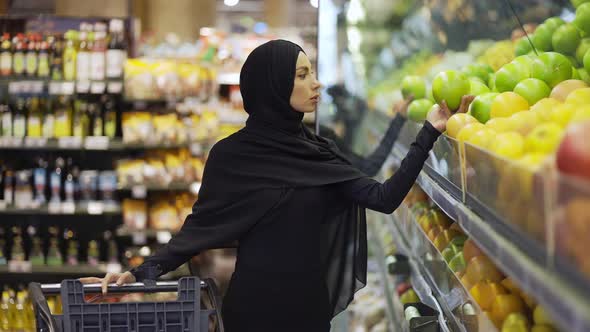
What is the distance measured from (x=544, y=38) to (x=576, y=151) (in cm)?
150

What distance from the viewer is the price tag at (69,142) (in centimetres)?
582

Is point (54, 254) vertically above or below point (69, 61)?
below

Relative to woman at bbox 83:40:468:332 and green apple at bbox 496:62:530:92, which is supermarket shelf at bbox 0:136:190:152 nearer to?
woman at bbox 83:40:468:332

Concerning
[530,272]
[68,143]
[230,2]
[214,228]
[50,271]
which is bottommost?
[50,271]

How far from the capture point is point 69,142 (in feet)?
19.1

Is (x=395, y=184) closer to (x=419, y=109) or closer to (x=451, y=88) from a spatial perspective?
(x=451, y=88)

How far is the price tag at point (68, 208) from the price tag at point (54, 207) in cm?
3

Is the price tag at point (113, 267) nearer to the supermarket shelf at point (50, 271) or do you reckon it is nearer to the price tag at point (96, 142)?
the supermarket shelf at point (50, 271)

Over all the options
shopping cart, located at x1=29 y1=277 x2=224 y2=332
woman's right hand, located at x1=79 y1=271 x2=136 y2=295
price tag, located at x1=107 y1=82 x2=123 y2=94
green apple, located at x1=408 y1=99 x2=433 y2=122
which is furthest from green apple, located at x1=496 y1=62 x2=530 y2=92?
price tag, located at x1=107 y1=82 x2=123 y2=94

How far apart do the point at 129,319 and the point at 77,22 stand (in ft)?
14.5

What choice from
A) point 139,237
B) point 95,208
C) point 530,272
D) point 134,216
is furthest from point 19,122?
point 530,272

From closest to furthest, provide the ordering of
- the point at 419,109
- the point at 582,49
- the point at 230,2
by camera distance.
Result: 1. the point at 582,49
2. the point at 419,109
3. the point at 230,2

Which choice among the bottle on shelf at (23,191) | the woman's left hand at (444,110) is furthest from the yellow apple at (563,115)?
the bottle on shelf at (23,191)

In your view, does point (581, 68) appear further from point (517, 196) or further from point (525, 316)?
point (517, 196)
